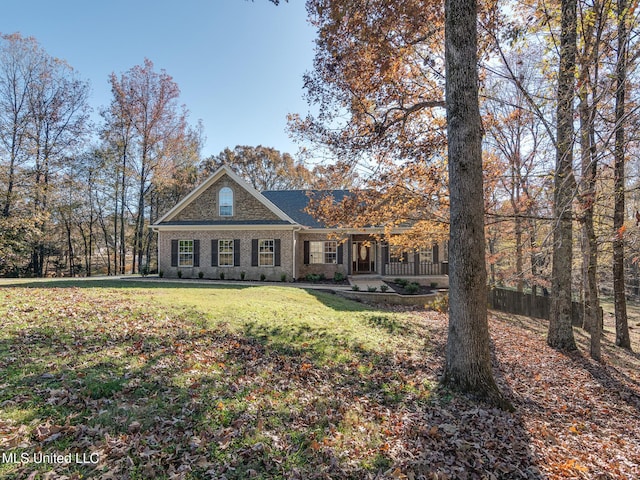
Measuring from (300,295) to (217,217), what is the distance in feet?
26.1

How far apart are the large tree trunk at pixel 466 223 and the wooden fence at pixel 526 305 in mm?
11753

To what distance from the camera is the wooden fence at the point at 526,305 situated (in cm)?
1412

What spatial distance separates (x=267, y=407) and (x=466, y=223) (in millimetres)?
3667

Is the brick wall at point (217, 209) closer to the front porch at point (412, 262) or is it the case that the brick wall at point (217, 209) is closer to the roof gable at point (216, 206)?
the roof gable at point (216, 206)

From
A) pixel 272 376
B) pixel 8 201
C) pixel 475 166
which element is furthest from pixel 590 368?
pixel 8 201

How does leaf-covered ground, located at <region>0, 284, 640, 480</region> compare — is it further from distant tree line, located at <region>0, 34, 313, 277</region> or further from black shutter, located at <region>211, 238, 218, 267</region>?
distant tree line, located at <region>0, 34, 313, 277</region>

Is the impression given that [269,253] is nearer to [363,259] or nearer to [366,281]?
[366,281]

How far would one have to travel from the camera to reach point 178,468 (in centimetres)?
268

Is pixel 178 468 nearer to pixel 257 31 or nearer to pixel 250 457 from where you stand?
pixel 250 457

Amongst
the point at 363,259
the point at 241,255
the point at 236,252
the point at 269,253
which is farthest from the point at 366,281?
the point at 236,252

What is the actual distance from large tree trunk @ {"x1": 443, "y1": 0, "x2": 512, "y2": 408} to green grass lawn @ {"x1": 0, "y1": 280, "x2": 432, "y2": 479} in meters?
0.83

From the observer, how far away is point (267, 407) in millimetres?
3844

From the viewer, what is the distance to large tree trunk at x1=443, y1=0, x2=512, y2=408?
468 centimetres

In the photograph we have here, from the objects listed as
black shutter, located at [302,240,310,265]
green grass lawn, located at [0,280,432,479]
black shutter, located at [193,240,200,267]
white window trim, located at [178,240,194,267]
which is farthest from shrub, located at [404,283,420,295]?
white window trim, located at [178,240,194,267]
